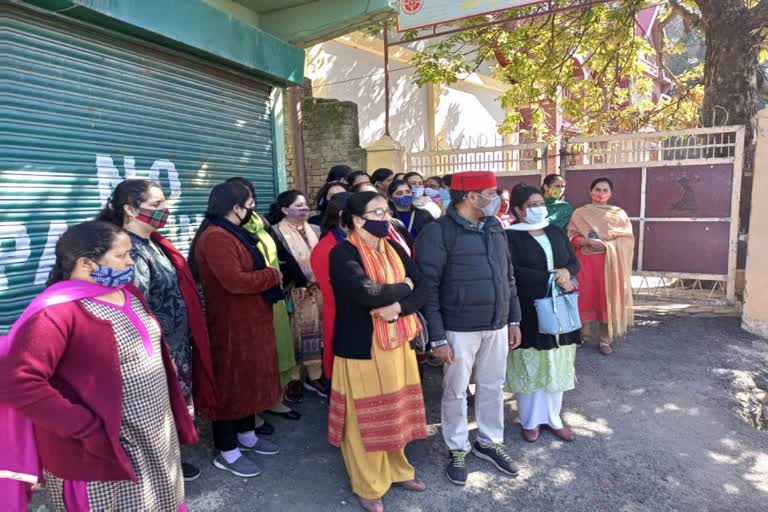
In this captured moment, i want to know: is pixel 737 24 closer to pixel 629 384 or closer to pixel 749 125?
pixel 749 125

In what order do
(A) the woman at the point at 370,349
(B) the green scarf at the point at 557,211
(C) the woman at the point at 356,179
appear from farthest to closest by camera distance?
(B) the green scarf at the point at 557,211 < (C) the woman at the point at 356,179 < (A) the woman at the point at 370,349

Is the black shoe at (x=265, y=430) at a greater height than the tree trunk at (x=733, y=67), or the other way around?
the tree trunk at (x=733, y=67)

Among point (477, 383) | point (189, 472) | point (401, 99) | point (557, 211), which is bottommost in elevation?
point (189, 472)

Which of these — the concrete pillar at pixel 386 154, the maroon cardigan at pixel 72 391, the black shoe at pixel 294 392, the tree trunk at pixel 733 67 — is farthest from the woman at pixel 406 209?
the tree trunk at pixel 733 67

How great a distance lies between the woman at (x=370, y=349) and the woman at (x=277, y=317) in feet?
2.60

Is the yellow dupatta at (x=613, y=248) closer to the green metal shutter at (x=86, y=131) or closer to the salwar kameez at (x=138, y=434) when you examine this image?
the green metal shutter at (x=86, y=131)

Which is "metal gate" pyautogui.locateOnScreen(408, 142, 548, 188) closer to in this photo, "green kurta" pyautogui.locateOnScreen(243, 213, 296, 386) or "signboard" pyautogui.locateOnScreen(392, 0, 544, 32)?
"signboard" pyautogui.locateOnScreen(392, 0, 544, 32)

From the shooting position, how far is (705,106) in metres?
7.13

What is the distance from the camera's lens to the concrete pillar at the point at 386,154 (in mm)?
7473

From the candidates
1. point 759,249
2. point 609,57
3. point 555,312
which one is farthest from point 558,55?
point 555,312

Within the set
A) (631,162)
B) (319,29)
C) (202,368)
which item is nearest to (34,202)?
(202,368)

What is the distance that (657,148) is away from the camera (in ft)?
21.1

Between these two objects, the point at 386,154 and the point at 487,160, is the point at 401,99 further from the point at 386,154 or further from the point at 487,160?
the point at 487,160

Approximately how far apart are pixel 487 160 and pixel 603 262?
9.40 ft
